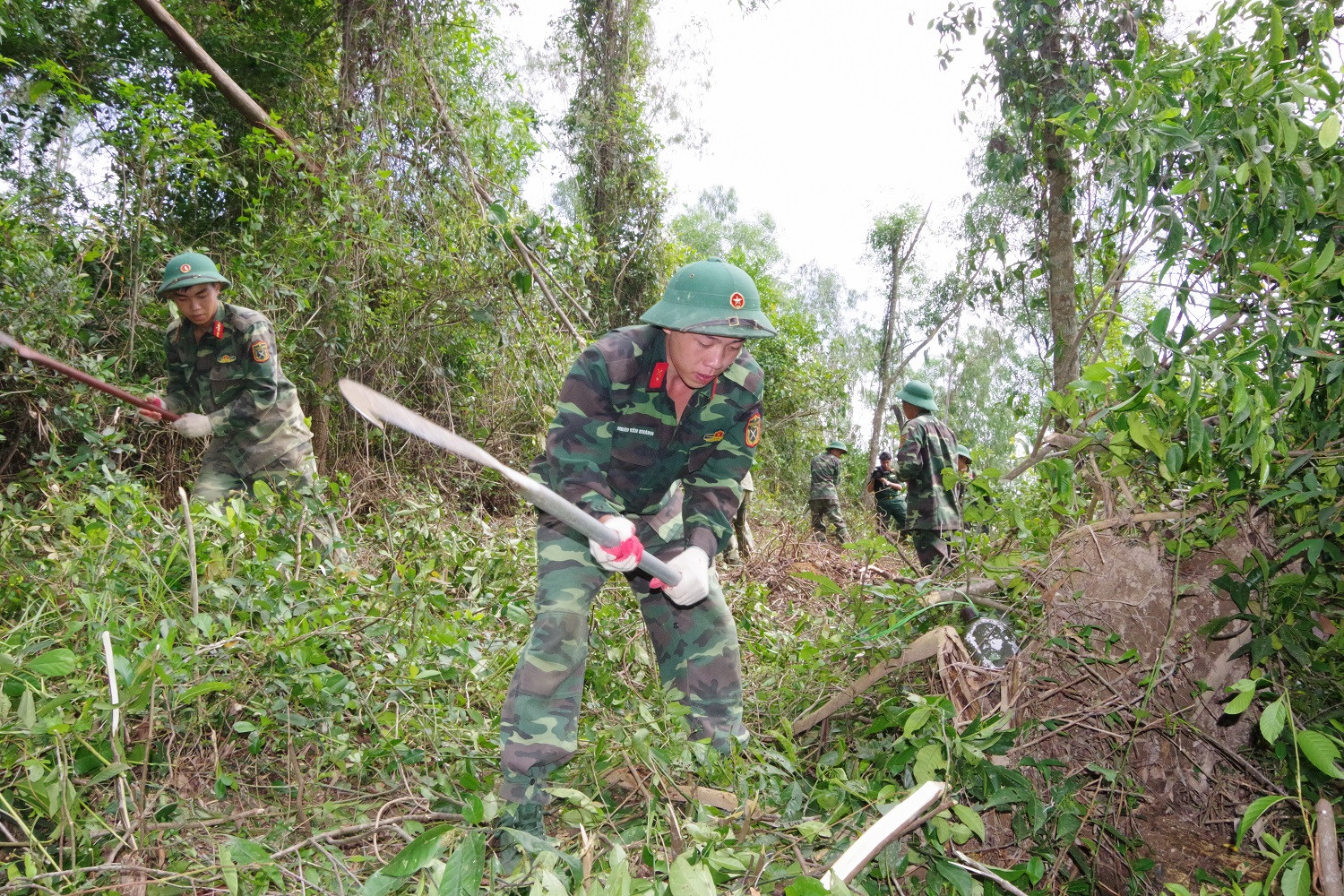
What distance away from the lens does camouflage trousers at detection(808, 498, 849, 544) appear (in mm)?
10547

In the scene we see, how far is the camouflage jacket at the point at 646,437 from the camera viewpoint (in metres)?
2.70

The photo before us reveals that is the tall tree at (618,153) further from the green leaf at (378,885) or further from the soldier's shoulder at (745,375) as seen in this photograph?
the green leaf at (378,885)

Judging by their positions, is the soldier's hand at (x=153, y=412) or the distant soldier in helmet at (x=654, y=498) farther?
the soldier's hand at (x=153, y=412)

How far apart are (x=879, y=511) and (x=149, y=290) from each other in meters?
6.39

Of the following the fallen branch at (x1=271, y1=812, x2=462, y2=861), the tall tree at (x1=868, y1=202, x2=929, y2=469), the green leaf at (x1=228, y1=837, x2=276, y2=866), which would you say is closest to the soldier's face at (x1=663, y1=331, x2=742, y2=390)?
the fallen branch at (x1=271, y1=812, x2=462, y2=861)

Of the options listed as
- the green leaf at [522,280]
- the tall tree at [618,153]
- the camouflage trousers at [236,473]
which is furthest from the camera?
the tall tree at [618,153]

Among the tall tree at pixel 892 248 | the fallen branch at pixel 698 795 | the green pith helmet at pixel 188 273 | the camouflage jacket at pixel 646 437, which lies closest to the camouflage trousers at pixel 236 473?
the green pith helmet at pixel 188 273

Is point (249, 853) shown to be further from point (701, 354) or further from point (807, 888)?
point (701, 354)

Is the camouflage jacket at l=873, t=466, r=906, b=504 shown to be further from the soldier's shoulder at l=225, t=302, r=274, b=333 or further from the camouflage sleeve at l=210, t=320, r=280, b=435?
the soldier's shoulder at l=225, t=302, r=274, b=333

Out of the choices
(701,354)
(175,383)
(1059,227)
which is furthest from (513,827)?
(1059,227)

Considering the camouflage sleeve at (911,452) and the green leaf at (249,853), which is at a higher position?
the green leaf at (249,853)

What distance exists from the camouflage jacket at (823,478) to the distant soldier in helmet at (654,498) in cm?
768

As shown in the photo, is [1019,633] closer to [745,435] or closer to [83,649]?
[745,435]

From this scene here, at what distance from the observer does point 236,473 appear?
4.88 m
